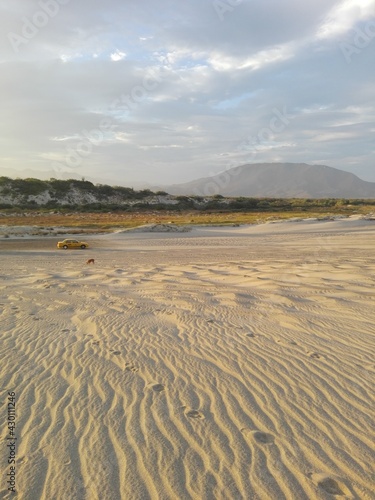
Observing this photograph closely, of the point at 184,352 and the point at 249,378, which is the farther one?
the point at 184,352

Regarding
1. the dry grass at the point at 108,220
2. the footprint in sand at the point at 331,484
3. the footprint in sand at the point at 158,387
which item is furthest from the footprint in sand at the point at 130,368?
the dry grass at the point at 108,220

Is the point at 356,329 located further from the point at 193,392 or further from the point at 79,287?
the point at 79,287

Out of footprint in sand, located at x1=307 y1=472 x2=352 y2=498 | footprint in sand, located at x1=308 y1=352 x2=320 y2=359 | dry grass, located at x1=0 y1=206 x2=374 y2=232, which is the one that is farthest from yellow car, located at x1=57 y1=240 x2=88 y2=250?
footprint in sand, located at x1=307 y1=472 x2=352 y2=498

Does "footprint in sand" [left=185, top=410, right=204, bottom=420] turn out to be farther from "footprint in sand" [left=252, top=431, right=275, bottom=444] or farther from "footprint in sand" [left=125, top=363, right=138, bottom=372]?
"footprint in sand" [left=125, top=363, right=138, bottom=372]

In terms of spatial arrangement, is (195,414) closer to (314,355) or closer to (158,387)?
(158,387)

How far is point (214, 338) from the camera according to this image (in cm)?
578

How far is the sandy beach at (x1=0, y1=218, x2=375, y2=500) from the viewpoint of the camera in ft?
9.30

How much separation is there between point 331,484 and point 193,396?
5.25 feet

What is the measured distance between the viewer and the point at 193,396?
13.1 ft

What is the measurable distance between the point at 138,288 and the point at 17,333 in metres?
4.05

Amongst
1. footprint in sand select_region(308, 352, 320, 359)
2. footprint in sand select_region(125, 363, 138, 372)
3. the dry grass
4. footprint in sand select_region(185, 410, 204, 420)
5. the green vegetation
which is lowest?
the dry grass

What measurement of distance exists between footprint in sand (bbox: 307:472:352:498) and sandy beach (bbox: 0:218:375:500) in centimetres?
1

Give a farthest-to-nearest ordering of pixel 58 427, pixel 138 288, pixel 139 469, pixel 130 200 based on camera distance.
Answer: pixel 130 200 → pixel 138 288 → pixel 58 427 → pixel 139 469

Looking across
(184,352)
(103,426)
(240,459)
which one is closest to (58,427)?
(103,426)
